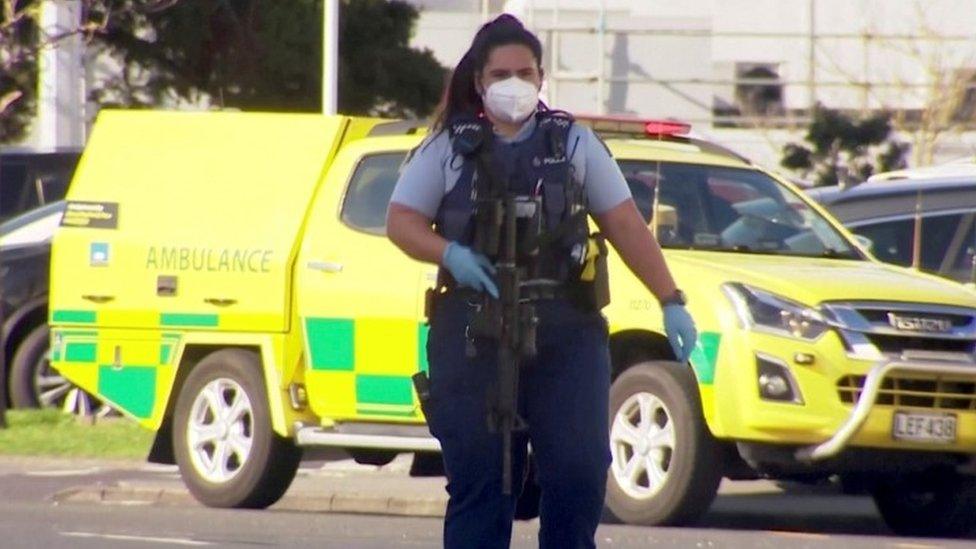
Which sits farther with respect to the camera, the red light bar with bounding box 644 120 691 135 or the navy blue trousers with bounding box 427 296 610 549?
the red light bar with bounding box 644 120 691 135

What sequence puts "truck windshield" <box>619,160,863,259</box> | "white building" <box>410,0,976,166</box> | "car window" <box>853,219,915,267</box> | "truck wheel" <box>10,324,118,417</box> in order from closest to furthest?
1. "truck windshield" <box>619,160,863,259</box>
2. "car window" <box>853,219,915,267</box>
3. "truck wheel" <box>10,324,118,417</box>
4. "white building" <box>410,0,976,166</box>

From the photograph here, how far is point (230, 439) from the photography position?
10.6 m

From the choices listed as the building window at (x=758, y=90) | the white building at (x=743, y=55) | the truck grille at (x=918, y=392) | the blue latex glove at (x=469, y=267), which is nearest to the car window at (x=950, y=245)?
the truck grille at (x=918, y=392)

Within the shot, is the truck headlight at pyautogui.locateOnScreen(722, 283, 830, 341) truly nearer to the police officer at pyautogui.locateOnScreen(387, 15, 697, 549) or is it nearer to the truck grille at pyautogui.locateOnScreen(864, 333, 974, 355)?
the truck grille at pyautogui.locateOnScreen(864, 333, 974, 355)

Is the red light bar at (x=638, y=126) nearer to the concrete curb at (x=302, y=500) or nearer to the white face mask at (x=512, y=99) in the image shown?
the concrete curb at (x=302, y=500)

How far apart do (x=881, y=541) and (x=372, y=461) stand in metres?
2.78

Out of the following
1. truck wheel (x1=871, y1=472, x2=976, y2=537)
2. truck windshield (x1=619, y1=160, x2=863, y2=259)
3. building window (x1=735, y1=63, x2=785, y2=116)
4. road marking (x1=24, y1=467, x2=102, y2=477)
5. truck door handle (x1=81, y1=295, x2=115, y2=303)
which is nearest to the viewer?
truck wheel (x1=871, y1=472, x2=976, y2=537)

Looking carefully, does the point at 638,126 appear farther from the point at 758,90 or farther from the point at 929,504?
the point at 758,90

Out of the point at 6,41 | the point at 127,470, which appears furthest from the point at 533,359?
the point at 6,41

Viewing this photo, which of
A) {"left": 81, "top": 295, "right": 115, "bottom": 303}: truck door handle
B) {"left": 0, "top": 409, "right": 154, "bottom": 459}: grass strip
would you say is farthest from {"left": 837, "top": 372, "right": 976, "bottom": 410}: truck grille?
{"left": 0, "top": 409, "right": 154, "bottom": 459}: grass strip

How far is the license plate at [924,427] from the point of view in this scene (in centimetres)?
909

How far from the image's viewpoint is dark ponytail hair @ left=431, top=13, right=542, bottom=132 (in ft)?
18.3

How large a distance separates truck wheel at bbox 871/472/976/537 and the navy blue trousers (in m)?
4.70

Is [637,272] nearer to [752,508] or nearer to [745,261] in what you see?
[745,261]
